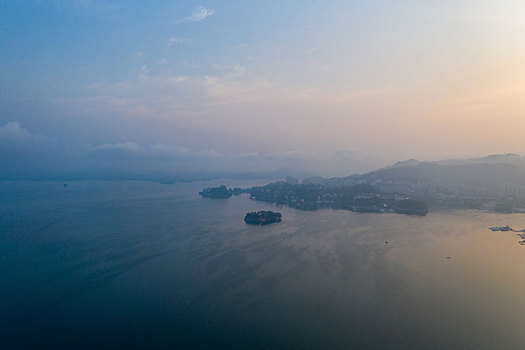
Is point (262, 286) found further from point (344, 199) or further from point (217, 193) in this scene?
point (217, 193)

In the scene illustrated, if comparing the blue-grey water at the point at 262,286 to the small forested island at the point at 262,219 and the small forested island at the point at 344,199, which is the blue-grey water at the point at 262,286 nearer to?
the small forested island at the point at 262,219

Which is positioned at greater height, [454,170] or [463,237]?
[454,170]

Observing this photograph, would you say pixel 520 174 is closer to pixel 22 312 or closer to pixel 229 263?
pixel 229 263

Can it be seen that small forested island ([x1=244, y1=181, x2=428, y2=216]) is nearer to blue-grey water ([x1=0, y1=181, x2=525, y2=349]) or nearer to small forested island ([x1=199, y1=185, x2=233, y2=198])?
small forested island ([x1=199, y1=185, x2=233, y2=198])

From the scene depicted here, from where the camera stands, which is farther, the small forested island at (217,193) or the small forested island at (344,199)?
the small forested island at (217,193)

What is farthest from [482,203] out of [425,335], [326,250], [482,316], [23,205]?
[23,205]

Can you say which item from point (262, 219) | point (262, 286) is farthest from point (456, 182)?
point (262, 286)

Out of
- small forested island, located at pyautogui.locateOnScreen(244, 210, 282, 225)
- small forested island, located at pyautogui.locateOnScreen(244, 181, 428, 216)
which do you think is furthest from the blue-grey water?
small forested island, located at pyautogui.locateOnScreen(244, 181, 428, 216)

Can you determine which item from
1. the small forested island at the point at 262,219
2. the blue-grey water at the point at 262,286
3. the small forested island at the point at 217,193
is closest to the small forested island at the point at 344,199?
the small forested island at the point at 217,193
